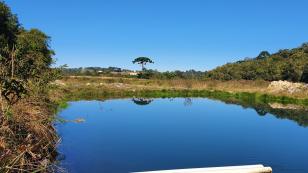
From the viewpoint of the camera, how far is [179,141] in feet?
67.8

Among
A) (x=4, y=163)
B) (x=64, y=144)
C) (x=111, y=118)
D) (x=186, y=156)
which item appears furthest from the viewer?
(x=111, y=118)

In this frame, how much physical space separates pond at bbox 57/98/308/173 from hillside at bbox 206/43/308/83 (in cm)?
3550

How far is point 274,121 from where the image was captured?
3114 cm

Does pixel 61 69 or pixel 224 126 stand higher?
pixel 61 69

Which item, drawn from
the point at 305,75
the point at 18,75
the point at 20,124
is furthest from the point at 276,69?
the point at 20,124

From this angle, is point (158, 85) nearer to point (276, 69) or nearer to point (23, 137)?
point (276, 69)

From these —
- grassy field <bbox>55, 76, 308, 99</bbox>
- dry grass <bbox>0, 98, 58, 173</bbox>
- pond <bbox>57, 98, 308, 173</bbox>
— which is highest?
grassy field <bbox>55, 76, 308, 99</bbox>

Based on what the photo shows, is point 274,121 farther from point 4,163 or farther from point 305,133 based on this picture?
point 4,163

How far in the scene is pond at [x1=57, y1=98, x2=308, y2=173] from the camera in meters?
15.5

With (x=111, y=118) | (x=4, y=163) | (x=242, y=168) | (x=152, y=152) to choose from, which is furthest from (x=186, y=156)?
(x=111, y=118)

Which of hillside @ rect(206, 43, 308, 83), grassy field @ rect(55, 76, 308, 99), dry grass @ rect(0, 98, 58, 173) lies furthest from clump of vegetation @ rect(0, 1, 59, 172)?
hillside @ rect(206, 43, 308, 83)

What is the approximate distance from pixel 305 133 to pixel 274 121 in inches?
239

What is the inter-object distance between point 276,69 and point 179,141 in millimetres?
66920

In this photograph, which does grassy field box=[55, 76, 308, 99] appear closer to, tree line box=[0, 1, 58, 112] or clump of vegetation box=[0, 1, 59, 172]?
tree line box=[0, 1, 58, 112]
